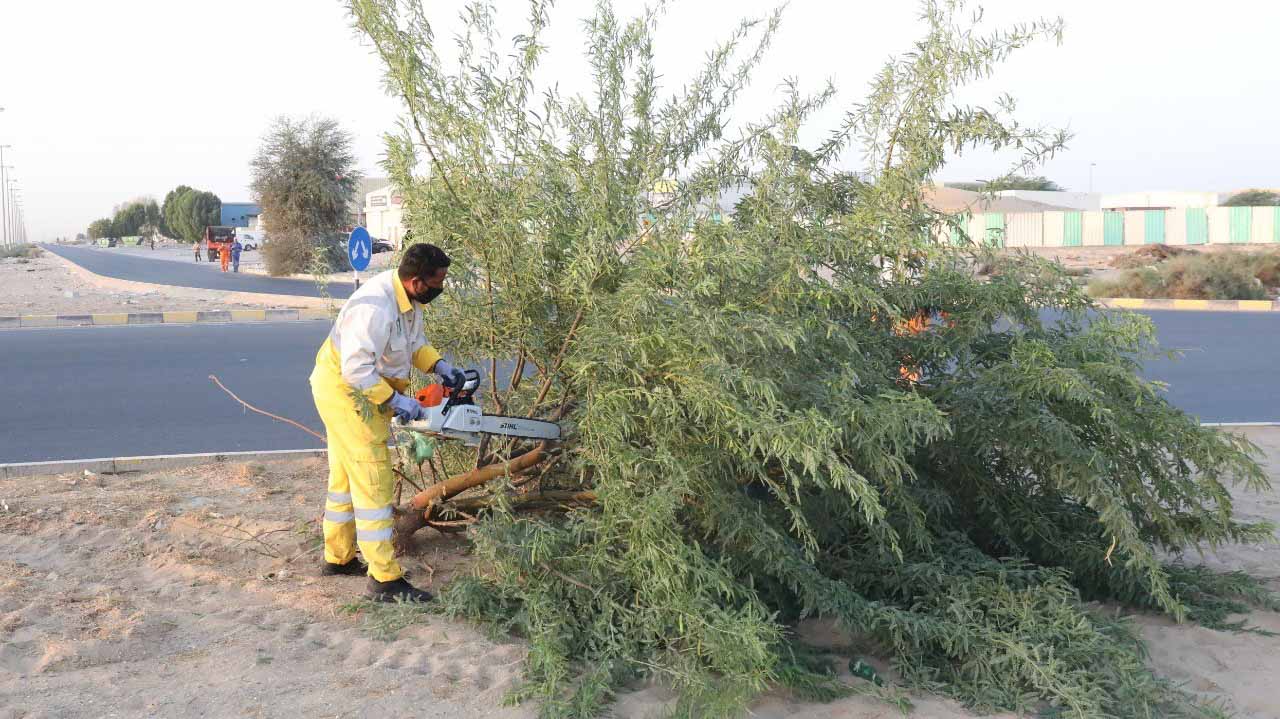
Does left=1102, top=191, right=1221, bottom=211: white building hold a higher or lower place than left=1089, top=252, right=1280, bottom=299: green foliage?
higher

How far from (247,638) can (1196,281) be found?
2511cm

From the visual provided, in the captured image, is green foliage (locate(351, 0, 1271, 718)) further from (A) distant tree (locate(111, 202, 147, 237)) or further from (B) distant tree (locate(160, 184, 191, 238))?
(A) distant tree (locate(111, 202, 147, 237))

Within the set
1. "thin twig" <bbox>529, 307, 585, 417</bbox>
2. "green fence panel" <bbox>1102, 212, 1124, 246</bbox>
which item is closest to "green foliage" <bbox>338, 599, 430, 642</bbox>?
"thin twig" <bbox>529, 307, 585, 417</bbox>

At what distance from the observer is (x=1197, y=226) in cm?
4578

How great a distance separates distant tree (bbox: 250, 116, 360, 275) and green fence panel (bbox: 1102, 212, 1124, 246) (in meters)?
31.0

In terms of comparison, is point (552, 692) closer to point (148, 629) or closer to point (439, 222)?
point (148, 629)

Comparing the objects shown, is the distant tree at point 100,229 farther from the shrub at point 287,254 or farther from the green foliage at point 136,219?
the shrub at point 287,254

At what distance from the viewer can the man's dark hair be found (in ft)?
14.5

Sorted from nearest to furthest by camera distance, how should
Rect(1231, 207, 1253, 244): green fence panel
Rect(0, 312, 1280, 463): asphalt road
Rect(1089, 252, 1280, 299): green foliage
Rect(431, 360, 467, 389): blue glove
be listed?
Rect(431, 360, 467, 389): blue glove < Rect(0, 312, 1280, 463): asphalt road < Rect(1089, 252, 1280, 299): green foliage < Rect(1231, 207, 1253, 244): green fence panel

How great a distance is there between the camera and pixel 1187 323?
64.6 feet

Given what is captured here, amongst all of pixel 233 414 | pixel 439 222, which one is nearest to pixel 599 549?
pixel 439 222

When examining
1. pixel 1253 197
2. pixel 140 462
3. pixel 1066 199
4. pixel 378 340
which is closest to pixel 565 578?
pixel 378 340

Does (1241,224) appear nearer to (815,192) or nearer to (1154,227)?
(1154,227)

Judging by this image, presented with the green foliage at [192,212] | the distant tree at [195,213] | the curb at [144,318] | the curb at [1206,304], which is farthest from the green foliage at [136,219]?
the curb at [1206,304]
